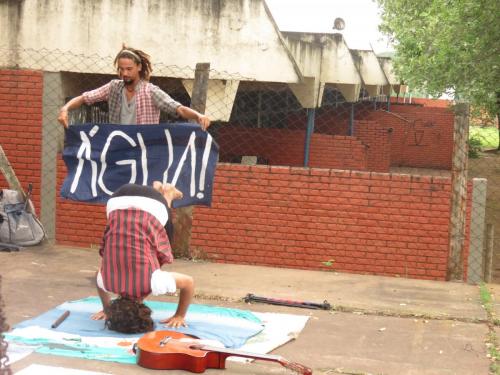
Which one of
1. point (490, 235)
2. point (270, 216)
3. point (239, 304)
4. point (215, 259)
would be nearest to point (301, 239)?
point (270, 216)

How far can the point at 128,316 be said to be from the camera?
5.53 m

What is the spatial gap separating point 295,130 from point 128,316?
38.4 feet

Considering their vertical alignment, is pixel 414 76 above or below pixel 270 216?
above

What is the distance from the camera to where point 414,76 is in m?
17.8

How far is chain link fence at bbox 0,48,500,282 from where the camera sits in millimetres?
9289

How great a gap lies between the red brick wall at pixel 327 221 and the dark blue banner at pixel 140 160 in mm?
1553

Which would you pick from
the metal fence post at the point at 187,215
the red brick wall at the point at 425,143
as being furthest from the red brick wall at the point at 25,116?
the red brick wall at the point at 425,143

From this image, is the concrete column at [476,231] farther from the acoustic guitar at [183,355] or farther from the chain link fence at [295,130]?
the acoustic guitar at [183,355]

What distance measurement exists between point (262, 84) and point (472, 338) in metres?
7.35

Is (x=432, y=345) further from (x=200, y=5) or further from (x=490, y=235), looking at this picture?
(x=200, y=5)

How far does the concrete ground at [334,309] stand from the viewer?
5.35 meters

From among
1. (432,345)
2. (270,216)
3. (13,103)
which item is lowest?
(432,345)

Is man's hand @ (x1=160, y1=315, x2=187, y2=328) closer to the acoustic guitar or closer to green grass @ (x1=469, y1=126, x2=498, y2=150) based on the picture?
the acoustic guitar

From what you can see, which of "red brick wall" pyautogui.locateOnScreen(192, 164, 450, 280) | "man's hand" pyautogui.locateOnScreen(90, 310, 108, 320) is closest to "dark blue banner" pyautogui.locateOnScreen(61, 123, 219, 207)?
"man's hand" pyautogui.locateOnScreen(90, 310, 108, 320)
